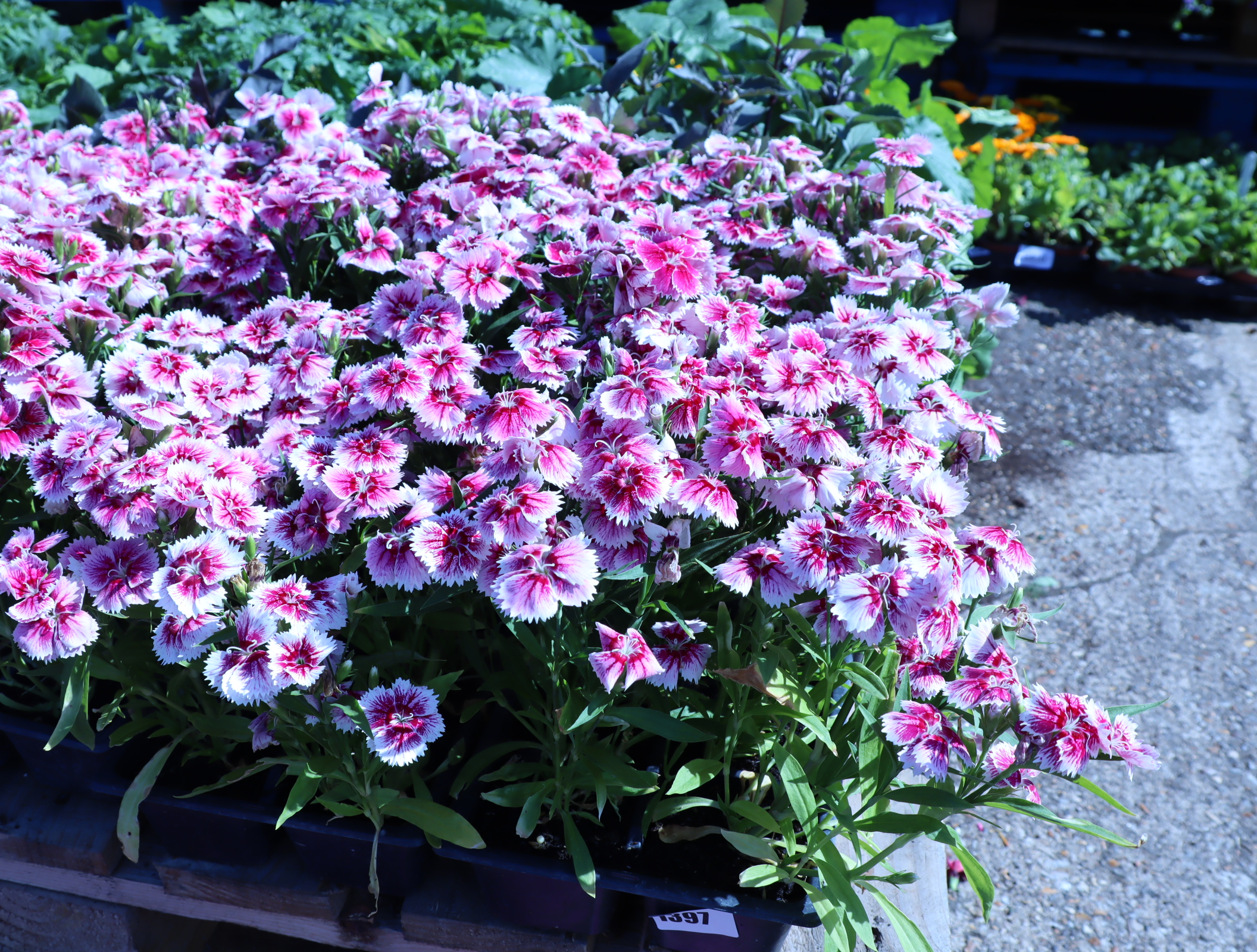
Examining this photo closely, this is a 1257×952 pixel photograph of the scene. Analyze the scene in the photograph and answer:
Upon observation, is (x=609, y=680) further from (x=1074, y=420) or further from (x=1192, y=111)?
(x=1192, y=111)

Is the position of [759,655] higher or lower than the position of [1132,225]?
higher

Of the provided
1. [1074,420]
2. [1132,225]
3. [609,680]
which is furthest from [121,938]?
[1132,225]

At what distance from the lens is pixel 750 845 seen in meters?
1.11

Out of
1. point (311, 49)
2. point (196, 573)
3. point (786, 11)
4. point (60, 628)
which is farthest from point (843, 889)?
point (311, 49)

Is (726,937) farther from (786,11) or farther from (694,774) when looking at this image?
(786,11)

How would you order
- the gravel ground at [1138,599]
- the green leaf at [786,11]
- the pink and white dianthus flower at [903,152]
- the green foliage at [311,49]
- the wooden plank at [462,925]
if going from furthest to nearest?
1. the green foliage at [311,49]
2. the green leaf at [786,11]
3. the gravel ground at [1138,599]
4. the pink and white dianthus flower at [903,152]
5. the wooden plank at [462,925]

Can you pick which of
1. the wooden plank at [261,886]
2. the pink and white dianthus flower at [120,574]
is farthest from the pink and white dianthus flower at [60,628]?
the wooden plank at [261,886]

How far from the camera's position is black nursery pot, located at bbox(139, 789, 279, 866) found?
1217 millimetres

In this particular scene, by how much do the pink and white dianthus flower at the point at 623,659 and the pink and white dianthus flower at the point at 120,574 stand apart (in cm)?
47

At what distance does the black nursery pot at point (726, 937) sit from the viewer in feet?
3.84

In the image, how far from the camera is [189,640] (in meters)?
1.00

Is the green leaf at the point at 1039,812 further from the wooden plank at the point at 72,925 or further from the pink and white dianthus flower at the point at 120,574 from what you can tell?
the wooden plank at the point at 72,925

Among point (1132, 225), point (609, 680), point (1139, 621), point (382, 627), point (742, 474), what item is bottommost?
point (1139, 621)

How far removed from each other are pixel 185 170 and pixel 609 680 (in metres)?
1.31
